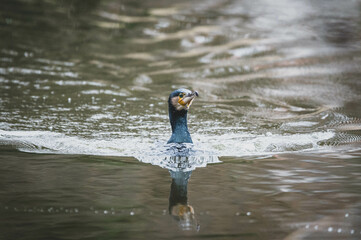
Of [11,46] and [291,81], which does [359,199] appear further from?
[11,46]

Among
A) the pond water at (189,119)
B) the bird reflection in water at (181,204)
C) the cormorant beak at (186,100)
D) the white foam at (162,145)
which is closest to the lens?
the bird reflection in water at (181,204)

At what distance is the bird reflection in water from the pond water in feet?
0.05

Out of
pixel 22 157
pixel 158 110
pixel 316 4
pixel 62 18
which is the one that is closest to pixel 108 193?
pixel 22 157

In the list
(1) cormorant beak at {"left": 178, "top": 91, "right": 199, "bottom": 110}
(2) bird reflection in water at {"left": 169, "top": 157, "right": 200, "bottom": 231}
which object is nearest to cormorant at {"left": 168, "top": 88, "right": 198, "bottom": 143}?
(1) cormorant beak at {"left": 178, "top": 91, "right": 199, "bottom": 110}

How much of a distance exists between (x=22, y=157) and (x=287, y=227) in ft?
10.5

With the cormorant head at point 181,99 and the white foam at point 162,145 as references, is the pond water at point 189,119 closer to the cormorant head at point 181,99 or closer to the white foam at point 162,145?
the white foam at point 162,145

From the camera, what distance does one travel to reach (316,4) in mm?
15703

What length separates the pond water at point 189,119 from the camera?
3783 mm

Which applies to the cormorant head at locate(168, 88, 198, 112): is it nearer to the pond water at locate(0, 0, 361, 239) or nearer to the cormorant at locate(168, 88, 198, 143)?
the cormorant at locate(168, 88, 198, 143)

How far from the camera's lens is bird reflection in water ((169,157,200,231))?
3.62m

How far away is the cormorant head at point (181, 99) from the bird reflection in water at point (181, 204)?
1.09 m

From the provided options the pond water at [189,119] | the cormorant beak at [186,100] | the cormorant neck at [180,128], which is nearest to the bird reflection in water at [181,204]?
the pond water at [189,119]

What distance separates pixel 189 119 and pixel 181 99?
6.84 ft

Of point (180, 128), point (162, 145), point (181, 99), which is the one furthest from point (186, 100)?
point (162, 145)
